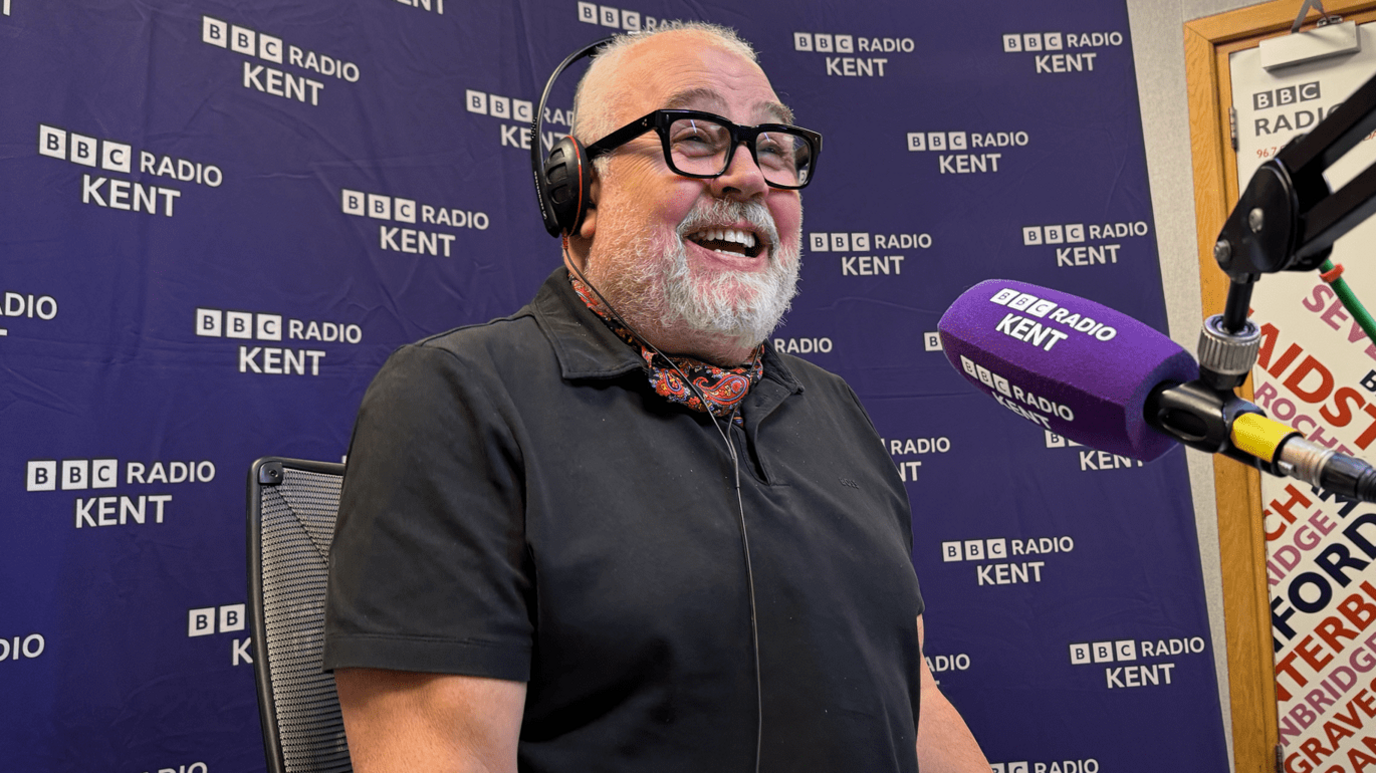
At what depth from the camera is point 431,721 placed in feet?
2.78

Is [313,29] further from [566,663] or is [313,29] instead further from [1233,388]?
[1233,388]

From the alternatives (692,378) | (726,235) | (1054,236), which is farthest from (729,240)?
(1054,236)

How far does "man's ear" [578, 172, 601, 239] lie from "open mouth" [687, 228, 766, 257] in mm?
156

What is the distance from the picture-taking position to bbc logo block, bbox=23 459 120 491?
1343mm

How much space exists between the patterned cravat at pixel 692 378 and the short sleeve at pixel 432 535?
0.22 metres

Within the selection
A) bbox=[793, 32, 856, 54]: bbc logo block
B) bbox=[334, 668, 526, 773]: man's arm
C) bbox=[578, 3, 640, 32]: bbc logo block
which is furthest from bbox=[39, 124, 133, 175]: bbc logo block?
bbox=[793, 32, 856, 54]: bbc logo block

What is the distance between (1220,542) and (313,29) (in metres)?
2.69

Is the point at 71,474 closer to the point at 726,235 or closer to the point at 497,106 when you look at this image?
the point at 726,235

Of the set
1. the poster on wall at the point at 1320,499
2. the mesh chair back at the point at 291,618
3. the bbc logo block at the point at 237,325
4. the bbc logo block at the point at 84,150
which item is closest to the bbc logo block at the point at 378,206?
the bbc logo block at the point at 237,325

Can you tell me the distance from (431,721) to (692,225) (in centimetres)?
73

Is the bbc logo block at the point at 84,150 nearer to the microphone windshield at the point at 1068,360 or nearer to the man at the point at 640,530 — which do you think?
the man at the point at 640,530

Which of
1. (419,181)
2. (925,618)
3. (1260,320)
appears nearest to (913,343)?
(925,618)

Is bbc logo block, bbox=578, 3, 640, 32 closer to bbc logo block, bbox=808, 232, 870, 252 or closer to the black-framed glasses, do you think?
bbc logo block, bbox=808, 232, 870, 252

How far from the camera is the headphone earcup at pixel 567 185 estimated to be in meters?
1.29
